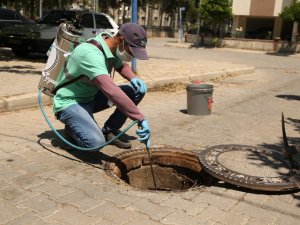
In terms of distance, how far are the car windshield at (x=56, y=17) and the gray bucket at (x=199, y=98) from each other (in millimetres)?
7892

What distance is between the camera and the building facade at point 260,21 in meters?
30.4

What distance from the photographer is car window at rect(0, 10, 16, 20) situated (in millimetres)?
14383

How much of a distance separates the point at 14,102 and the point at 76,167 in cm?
275

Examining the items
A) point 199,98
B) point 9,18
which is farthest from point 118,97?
point 9,18

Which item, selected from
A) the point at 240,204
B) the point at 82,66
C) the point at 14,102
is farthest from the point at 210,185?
the point at 14,102

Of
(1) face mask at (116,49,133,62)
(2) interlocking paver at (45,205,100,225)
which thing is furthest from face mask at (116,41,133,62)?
(2) interlocking paver at (45,205,100,225)

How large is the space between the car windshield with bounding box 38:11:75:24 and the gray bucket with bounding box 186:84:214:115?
25.9ft

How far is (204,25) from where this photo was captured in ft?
104

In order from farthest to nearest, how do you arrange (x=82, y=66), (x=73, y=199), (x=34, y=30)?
(x=34, y=30)
(x=82, y=66)
(x=73, y=199)

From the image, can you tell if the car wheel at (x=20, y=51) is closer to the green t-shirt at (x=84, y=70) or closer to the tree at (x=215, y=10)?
the green t-shirt at (x=84, y=70)

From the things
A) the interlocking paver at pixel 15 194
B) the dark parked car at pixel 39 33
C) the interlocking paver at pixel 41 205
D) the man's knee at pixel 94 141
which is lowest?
the interlocking paver at pixel 15 194

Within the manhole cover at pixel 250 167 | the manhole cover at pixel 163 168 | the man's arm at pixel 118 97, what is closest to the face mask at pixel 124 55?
the man's arm at pixel 118 97

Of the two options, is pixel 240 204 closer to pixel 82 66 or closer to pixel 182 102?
pixel 82 66

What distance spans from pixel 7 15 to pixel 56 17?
7.87ft
